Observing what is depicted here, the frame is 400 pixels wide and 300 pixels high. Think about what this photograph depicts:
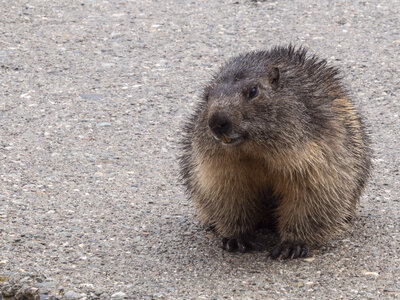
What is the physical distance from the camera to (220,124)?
507cm

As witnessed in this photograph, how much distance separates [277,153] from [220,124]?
0.45 metres

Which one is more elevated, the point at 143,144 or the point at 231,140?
the point at 231,140

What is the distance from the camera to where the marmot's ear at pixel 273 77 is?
5469mm

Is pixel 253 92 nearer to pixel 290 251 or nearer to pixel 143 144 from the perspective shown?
pixel 290 251

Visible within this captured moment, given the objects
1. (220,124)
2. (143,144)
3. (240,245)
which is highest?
(220,124)

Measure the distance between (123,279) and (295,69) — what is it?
1.75 meters

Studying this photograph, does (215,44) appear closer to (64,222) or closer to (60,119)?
(60,119)

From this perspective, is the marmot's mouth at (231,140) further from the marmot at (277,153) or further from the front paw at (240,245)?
the front paw at (240,245)

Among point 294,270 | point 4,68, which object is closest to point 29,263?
point 294,270

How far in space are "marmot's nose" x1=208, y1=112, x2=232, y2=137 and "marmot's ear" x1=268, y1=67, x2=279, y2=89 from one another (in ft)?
1.72

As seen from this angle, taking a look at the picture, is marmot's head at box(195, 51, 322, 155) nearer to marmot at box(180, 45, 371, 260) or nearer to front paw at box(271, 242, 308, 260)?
marmot at box(180, 45, 371, 260)

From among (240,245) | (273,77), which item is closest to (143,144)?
(240,245)

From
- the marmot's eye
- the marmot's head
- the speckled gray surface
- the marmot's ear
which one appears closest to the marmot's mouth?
the marmot's head

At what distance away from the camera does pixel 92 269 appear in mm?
5625
